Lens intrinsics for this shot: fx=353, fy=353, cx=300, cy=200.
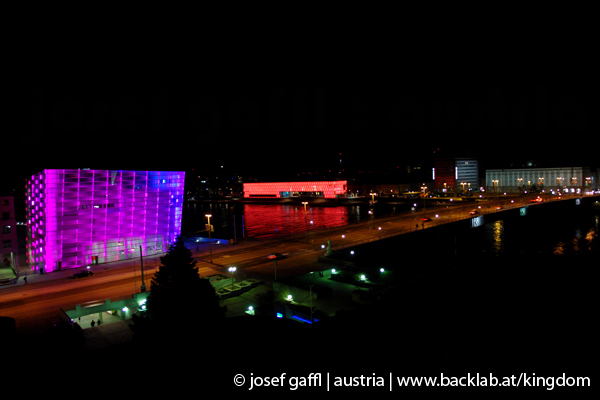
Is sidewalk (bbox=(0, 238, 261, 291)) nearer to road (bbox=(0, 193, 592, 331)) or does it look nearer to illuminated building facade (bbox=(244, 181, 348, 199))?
road (bbox=(0, 193, 592, 331))

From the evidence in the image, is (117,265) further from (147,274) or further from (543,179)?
(543,179)

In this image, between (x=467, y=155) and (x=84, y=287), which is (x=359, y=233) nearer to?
(x=84, y=287)

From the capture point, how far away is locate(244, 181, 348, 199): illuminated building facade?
128 metres

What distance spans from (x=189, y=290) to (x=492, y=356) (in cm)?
1083

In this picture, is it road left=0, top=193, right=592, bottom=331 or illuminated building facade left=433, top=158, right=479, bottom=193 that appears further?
illuminated building facade left=433, top=158, right=479, bottom=193

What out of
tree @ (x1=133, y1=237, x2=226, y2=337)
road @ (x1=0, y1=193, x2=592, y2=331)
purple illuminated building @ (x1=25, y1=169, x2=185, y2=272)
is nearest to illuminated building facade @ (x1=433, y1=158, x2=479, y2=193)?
road @ (x1=0, y1=193, x2=592, y2=331)

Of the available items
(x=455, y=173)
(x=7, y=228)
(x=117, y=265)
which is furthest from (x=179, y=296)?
(x=455, y=173)

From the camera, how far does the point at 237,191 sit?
179 metres

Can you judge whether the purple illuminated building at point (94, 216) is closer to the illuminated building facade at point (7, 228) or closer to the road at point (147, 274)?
the illuminated building facade at point (7, 228)

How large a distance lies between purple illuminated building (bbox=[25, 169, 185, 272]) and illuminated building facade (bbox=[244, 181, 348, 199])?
9205 centimetres

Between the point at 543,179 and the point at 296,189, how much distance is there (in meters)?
80.1

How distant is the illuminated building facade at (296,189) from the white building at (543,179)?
4944 cm

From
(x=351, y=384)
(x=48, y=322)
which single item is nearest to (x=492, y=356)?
(x=351, y=384)

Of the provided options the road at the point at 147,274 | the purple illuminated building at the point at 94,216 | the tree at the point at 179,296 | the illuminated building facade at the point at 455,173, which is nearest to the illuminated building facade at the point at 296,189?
the illuminated building facade at the point at 455,173
